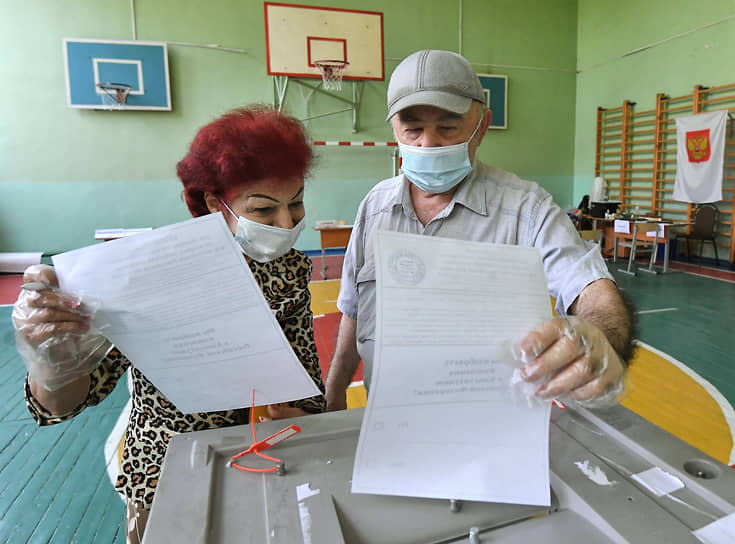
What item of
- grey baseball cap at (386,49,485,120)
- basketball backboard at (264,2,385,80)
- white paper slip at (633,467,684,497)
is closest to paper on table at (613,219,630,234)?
basketball backboard at (264,2,385,80)

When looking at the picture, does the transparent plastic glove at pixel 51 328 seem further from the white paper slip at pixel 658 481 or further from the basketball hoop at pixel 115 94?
the basketball hoop at pixel 115 94

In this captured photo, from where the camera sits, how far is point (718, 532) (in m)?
0.45

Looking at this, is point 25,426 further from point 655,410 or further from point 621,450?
point 655,410

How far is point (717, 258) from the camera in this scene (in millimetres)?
5641

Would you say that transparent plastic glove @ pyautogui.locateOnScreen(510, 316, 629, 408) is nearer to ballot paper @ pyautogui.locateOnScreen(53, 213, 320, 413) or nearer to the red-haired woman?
ballot paper @ pyautogui.locateOnScreen(53, 213, 320, 413)

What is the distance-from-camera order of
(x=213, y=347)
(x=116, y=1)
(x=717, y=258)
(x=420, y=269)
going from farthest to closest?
(x=116, y=1), (x=717, y=258), (x=213, y=347), (x=420, y=269)

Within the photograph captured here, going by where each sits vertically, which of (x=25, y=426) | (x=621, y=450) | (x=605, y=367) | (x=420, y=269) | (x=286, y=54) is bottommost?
(x=25, y=426)

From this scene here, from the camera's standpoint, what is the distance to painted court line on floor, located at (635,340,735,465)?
6.58 ft

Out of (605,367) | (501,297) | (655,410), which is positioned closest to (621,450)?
(605,367)

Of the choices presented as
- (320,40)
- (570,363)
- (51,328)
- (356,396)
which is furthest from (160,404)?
(320,40)

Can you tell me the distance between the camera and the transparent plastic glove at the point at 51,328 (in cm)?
55

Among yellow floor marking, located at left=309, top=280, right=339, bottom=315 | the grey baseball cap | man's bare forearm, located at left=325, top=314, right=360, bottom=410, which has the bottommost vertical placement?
yellow floor marking, located at left=309, top=280, right=339, bottom=315

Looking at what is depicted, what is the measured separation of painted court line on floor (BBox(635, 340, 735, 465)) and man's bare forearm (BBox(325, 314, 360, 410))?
122 cm

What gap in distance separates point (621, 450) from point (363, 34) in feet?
22.4
